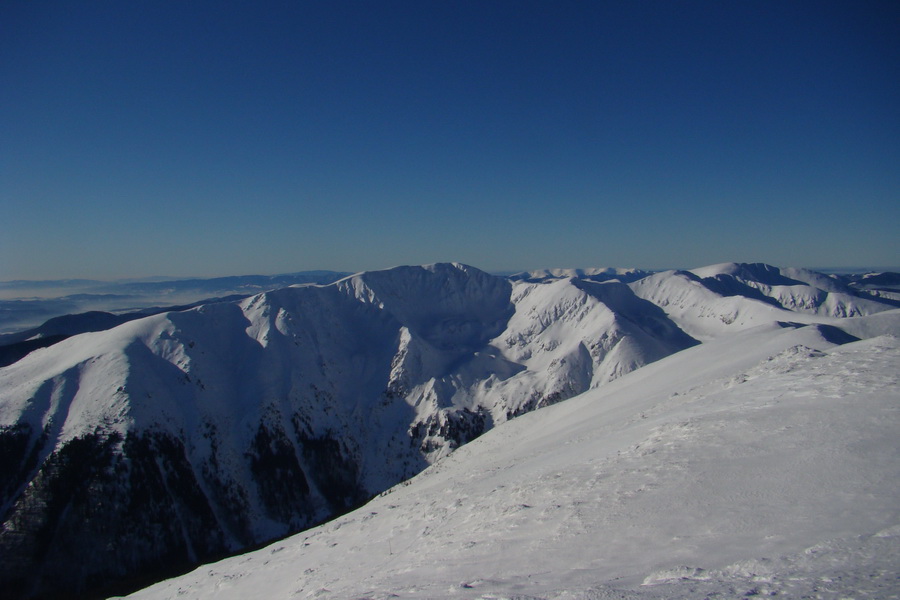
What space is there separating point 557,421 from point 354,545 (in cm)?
3721

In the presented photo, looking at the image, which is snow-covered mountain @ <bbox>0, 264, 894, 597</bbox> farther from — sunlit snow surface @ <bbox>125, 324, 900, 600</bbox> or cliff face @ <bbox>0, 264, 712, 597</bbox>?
sunlit snow surface @ <bbox>125, 324, 900, 600</bbox>

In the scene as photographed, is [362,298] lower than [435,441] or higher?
higher

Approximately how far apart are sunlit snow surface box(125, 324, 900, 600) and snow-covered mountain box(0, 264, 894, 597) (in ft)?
134

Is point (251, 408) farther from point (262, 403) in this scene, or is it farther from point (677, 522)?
point (677, 522)

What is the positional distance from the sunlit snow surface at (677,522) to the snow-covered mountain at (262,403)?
4073 cm

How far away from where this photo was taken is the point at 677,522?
→ 13.5m

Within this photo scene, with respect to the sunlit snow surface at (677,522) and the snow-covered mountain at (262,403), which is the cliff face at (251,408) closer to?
the snow-covered mountain at (262,403)

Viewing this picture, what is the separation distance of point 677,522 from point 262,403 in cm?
9550

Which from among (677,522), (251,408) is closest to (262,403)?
(251,408)

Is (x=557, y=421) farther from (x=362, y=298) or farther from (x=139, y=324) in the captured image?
(x=362, y=298)

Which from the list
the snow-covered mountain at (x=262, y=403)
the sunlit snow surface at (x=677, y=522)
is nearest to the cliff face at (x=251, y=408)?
the snow-covered mountain at (x=262, y=403)

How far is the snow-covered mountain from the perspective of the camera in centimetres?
6538

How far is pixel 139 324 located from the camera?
98688mm

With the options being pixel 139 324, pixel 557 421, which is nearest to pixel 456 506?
pixel 557 421
